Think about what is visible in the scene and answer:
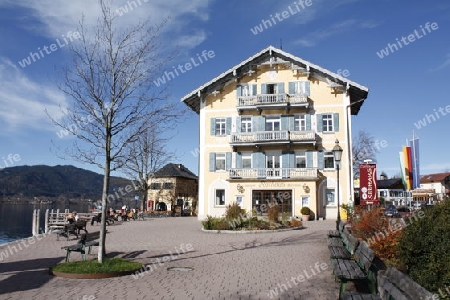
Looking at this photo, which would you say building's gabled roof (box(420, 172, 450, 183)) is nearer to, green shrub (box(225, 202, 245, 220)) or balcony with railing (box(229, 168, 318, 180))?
balcony with railing (box(229, 168, 318, 180))

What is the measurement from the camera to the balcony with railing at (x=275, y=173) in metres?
28.2

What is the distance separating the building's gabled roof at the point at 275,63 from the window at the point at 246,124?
343cm

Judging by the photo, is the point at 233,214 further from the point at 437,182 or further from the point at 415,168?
the point at 437,182

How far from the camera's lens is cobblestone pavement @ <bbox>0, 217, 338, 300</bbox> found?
7227 mm

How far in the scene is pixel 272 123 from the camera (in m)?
30.6

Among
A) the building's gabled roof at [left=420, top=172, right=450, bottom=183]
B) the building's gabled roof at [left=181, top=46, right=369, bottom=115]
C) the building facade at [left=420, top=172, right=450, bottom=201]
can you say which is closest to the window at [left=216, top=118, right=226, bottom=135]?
the building's gabled roof at [left=181, top=46, right=369, bottom=115]

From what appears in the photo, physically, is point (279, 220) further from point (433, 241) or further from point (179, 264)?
point (433, 241)

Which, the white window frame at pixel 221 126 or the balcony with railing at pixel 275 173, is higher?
the white window frame at pixel 221 126

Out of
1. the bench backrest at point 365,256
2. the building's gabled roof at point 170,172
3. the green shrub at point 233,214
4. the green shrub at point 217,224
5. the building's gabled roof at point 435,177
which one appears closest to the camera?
the bench backrest at point 365,256

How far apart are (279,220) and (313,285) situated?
14.2 metres

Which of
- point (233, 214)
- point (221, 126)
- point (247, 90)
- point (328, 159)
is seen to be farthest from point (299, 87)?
point (233, 214)

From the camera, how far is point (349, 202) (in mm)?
27891

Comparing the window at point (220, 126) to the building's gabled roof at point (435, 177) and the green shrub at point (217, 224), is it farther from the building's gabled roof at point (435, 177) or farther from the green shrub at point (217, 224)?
the building's gabled roof at point (435, 177)

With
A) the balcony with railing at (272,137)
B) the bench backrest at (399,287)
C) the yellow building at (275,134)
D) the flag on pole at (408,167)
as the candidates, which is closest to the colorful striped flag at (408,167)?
the flag on pole at (408,167)
